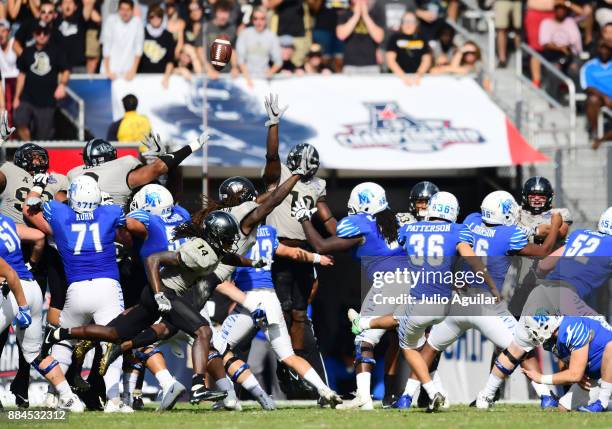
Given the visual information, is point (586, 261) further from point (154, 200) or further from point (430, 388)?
point (154, 200)

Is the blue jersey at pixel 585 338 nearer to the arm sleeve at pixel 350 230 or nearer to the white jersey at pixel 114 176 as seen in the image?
the arm sleeve at pixel 350 230

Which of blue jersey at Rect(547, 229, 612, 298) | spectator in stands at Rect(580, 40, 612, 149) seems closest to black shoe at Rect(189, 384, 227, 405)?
blue jersey at Rect(547, 229, 612, 298)

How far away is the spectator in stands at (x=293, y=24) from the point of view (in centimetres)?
1805

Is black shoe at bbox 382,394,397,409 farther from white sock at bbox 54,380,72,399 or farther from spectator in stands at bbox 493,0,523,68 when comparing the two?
spectator in stands at bbox 493,0,523,68

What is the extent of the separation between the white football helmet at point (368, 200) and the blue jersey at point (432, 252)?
1.11 ft

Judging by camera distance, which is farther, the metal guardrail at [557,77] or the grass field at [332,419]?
the metal guardrail at [557,77]

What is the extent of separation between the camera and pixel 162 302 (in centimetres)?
1152

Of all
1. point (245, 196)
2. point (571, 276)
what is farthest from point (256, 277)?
point (571, 276)

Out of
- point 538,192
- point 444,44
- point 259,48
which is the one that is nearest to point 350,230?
point 538,192

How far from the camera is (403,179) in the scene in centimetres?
1762

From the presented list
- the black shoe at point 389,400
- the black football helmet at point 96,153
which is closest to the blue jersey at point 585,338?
the black shoe at point 389,400

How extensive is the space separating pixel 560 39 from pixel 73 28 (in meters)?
6.43

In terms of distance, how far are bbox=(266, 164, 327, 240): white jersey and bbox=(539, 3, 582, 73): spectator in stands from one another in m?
6.17

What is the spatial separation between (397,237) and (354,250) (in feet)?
1.37
